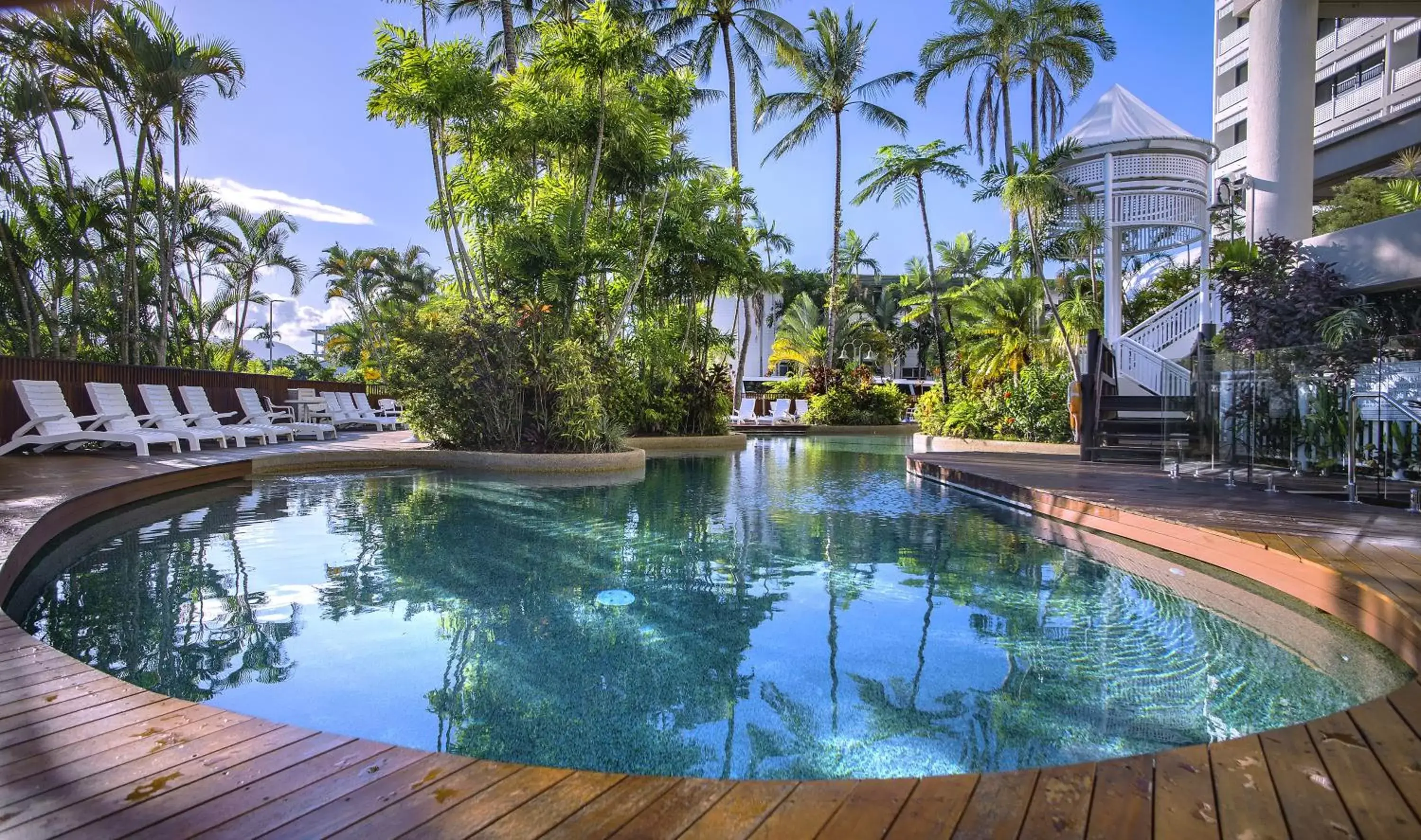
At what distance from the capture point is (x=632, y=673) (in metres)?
3.68

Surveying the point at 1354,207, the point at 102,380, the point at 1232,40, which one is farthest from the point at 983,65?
the point at 102,380

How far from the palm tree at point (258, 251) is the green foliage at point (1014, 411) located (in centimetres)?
2181

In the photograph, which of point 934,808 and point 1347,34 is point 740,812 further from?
point 1347,34

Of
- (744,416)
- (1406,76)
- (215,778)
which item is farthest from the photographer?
(744,416)

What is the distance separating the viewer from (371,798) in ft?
6.24

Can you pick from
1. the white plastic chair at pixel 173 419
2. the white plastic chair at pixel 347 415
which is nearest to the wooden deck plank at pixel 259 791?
the white plastic chair at pixel 173 419

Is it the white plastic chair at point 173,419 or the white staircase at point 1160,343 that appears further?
the white staircase at point 1160,343

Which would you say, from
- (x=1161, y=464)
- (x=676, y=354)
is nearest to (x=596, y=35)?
(x=676, y=354)

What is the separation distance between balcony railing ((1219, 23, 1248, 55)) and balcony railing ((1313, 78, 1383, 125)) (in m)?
4.25

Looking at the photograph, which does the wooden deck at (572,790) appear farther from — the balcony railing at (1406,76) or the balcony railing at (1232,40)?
the balcony railing at (1232,40)

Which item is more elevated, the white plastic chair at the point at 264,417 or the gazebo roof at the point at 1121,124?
the gazebo roof at the point at 1121,124

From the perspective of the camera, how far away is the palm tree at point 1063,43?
20.8 metres

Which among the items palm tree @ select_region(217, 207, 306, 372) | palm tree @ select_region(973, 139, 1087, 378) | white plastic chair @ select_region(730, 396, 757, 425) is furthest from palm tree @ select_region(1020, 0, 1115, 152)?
palm tree @ select_region(217, 207, 306, 372)

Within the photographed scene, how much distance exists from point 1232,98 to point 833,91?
1554 cm
